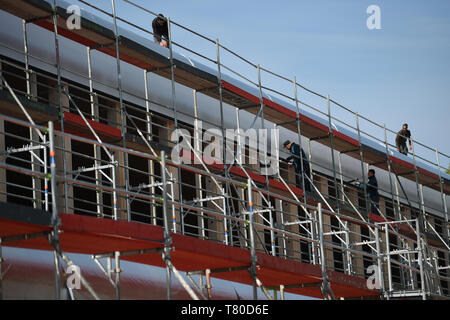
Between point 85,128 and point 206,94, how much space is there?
16.2ft

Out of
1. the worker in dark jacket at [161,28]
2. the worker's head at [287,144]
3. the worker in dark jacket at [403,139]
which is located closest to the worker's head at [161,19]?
the worker in dark jacket at [161,28]

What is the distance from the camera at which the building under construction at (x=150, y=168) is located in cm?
1052

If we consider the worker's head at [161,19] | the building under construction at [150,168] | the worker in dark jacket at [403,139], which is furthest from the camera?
the worker in dark jacket at [403,139]

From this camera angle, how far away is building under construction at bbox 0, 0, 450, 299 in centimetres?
1052

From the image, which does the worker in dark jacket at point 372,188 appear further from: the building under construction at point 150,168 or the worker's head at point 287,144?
the worker's head at point 287,144

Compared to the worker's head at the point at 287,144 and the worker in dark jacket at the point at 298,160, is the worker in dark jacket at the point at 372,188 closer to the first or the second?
the worker in dark jacket at the point at 298,160

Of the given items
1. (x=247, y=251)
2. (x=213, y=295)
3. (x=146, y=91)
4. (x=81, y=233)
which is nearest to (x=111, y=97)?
(x=146, y=91)

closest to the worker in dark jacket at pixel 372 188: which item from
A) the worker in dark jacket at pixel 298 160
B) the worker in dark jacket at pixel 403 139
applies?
the worker in dark jacket at pixel 403 139

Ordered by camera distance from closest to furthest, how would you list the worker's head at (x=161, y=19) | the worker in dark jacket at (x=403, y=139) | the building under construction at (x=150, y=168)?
the building under construction at (x=150, y=168) → the worker's head at (x=161, y=19) → the worker in dark jacket at (x=403, y=139)

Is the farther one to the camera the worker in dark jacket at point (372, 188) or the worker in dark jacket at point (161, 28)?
the worker in dark jacket at point (372, 188)

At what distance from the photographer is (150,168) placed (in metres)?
17.7

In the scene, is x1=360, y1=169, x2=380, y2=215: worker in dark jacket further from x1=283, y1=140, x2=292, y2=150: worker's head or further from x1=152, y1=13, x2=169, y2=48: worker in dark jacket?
x1=152, y1=13, x2=169, y2=48: worker in dark jacket

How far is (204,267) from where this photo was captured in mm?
12414

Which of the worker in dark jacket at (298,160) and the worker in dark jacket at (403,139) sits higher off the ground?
the worker in dark jacket at (403,139)
